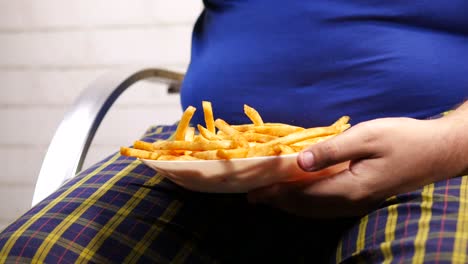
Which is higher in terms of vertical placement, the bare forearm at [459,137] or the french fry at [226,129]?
the french fry at [226,129]

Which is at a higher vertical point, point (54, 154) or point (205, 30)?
point (205, 30)

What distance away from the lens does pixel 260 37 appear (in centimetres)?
83

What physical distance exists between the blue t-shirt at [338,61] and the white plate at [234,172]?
0.20m

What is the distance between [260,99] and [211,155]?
0.29 metres

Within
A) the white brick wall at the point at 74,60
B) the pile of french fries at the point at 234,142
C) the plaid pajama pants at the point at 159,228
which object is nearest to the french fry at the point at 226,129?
the pile of french fries at the point at 234,142

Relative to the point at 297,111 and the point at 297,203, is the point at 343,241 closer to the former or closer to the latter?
the point at 297,203

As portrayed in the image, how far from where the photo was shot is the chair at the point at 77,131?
86 centimetres

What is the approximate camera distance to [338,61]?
784 mm

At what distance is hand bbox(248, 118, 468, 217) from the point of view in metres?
0.57

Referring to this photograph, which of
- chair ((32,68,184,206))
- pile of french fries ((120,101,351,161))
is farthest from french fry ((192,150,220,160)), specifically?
chair ((32,68,184,206))

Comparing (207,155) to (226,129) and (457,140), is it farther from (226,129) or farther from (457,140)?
(457,140)

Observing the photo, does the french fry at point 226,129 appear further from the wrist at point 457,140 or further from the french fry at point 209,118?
the wrist at point 457,140

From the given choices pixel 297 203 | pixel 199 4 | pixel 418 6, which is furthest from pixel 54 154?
pixel 199 4

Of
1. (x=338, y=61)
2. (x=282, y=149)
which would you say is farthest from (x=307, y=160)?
(x=338, y=61)
